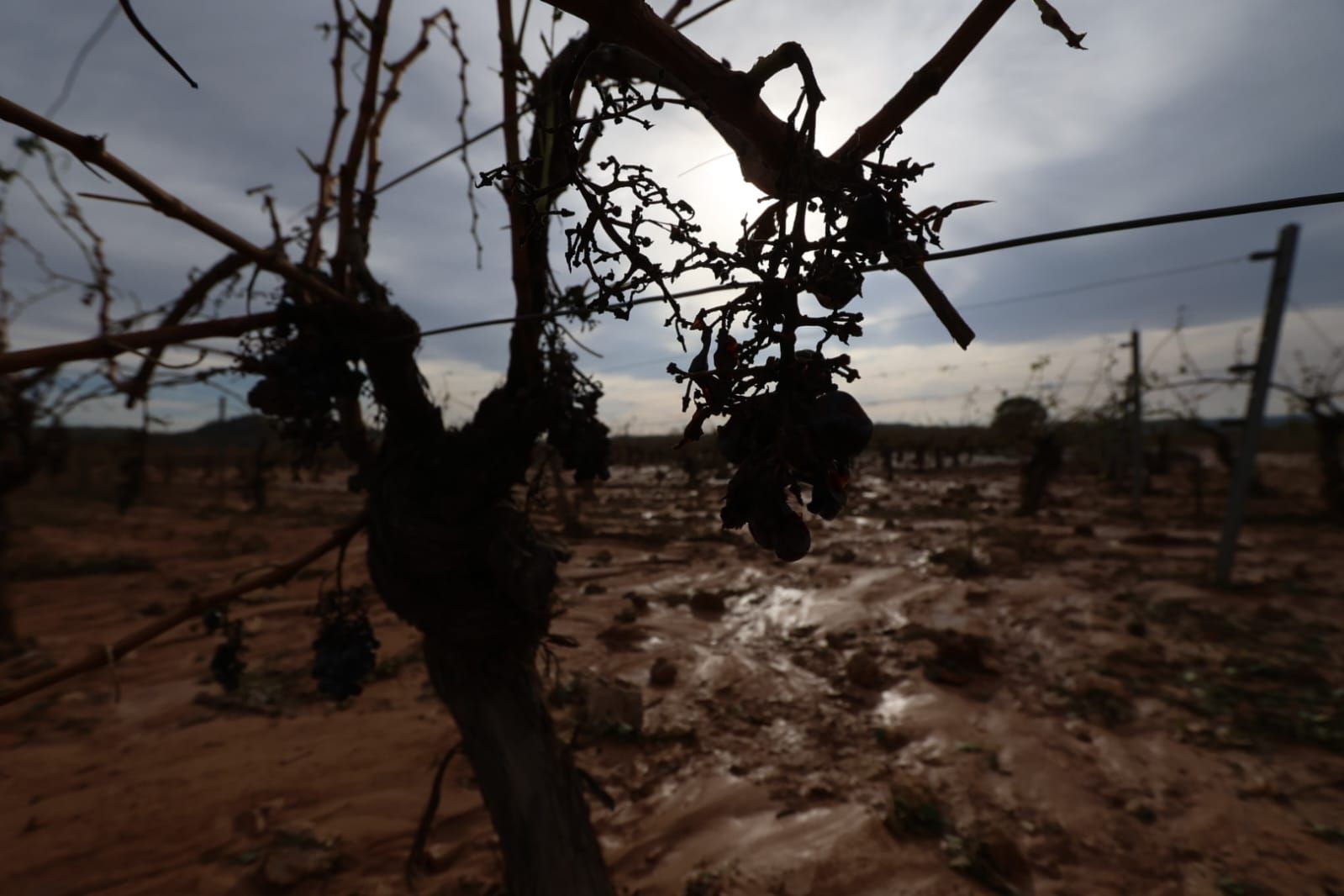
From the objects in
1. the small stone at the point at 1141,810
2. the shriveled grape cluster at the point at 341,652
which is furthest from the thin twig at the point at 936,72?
the small stone at the point at 1141,810

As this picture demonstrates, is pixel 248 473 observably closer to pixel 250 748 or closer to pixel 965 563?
pixel 250 748

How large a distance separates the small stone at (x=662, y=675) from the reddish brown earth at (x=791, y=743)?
0.03 m

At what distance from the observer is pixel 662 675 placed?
201 inches

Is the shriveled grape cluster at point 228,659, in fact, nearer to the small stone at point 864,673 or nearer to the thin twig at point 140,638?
the thin twig at point 140,638

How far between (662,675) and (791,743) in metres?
1.31

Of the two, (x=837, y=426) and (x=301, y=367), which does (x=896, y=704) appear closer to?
(x=301, y=367)

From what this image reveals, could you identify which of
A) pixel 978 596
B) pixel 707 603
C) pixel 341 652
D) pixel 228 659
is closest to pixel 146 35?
pixel 341 652

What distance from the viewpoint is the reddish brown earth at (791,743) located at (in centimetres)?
301

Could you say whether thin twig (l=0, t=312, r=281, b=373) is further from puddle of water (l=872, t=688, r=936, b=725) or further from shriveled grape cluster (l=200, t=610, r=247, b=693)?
puddle of water (l=872, t=688, r=936, b=725)

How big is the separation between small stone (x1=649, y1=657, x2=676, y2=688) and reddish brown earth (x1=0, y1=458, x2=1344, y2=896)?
3 centimetres

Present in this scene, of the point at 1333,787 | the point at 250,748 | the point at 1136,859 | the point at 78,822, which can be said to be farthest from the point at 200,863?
the point at 1333,787

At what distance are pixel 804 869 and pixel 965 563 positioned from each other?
21.8ft

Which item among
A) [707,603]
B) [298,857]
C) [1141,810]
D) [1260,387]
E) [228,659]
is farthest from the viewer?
[707,603]

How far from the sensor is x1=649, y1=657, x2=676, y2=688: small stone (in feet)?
16.7
